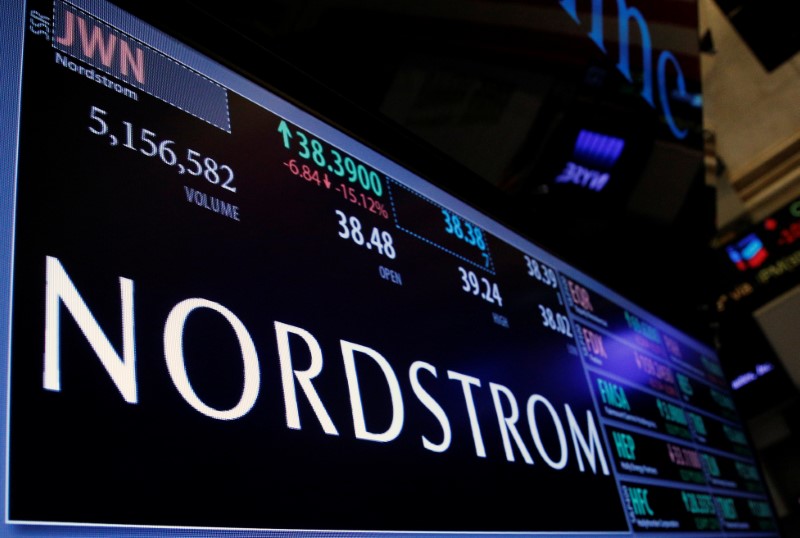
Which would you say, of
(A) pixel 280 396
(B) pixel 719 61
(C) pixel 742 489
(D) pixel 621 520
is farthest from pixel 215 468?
(B) pixel 719 61

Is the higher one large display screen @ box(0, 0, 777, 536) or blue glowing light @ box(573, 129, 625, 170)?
blue glowing light @ box(573, 129, 625, 170)

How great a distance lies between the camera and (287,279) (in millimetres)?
1495

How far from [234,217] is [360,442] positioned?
48cm

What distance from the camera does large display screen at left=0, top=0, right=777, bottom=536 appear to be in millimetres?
1050

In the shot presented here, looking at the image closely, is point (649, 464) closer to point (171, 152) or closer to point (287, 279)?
point (287, 279)

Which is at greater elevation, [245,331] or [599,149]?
[599,149]

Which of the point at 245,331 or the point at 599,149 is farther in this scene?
the point at 599,149

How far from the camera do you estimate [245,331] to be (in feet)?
4.37

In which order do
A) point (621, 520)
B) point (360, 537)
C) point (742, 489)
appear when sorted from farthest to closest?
1. point (742, 489)
2. point (621, 520)
3. point (360, 537)

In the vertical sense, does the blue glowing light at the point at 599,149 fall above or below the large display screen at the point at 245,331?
above

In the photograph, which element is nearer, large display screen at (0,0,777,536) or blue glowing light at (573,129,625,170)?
large display screen at (0,0,777,536)

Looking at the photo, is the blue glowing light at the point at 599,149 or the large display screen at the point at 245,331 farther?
the blue glowing light at the point at 599,149

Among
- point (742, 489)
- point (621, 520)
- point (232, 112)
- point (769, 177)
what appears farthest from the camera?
point (769, 177)

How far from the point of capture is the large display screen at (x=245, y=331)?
105 centimetres
